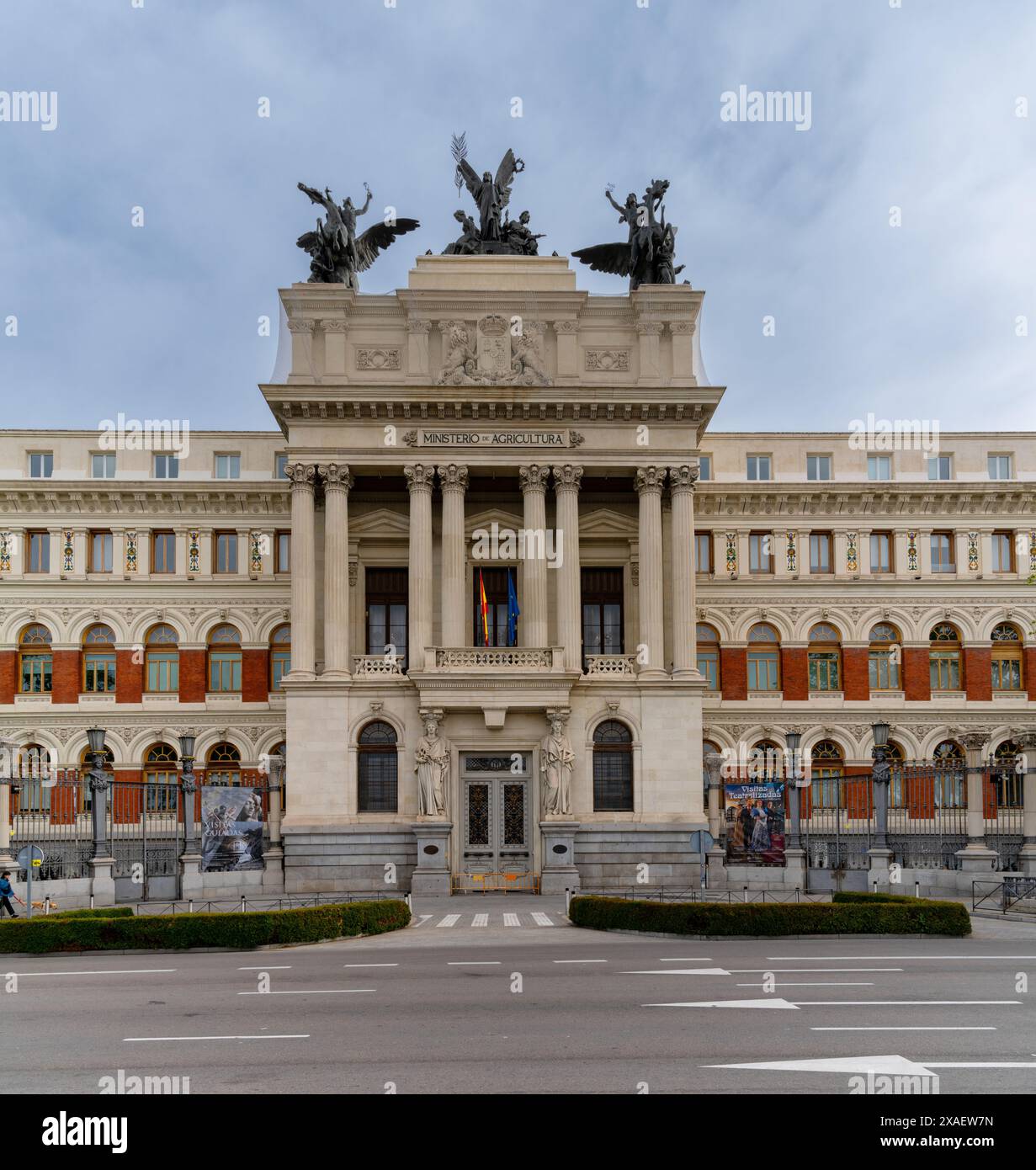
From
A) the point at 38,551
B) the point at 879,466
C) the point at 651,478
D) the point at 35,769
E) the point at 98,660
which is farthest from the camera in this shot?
the point at 879,466

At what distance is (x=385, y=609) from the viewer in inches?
1981

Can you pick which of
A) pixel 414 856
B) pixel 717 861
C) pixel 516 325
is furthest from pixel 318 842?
pixel 516 325

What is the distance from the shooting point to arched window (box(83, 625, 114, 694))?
180ft

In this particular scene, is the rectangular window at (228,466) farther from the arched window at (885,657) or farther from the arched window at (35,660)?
the arched window at (885,657)

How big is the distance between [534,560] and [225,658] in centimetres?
1736

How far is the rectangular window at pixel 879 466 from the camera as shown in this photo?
190 feet

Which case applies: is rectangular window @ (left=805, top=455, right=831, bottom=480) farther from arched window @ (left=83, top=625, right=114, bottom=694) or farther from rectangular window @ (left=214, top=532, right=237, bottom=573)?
arched window @ (left=83, top=625, right=114, bottom=694)

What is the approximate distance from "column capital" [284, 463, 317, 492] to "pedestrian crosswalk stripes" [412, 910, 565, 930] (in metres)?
17.5

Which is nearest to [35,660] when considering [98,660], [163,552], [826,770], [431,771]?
[98,660]

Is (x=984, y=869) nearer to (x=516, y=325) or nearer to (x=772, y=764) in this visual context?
(x=772, y=764)

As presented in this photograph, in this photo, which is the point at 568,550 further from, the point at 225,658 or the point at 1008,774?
the point at 225,658

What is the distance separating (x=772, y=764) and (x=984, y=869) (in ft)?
66.2

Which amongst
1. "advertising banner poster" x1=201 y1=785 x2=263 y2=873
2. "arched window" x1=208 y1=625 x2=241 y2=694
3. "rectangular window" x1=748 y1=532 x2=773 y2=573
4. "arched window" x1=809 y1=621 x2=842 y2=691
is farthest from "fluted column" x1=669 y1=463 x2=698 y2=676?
"arched window" x1=208 y1=625 x2=241 y2=694
